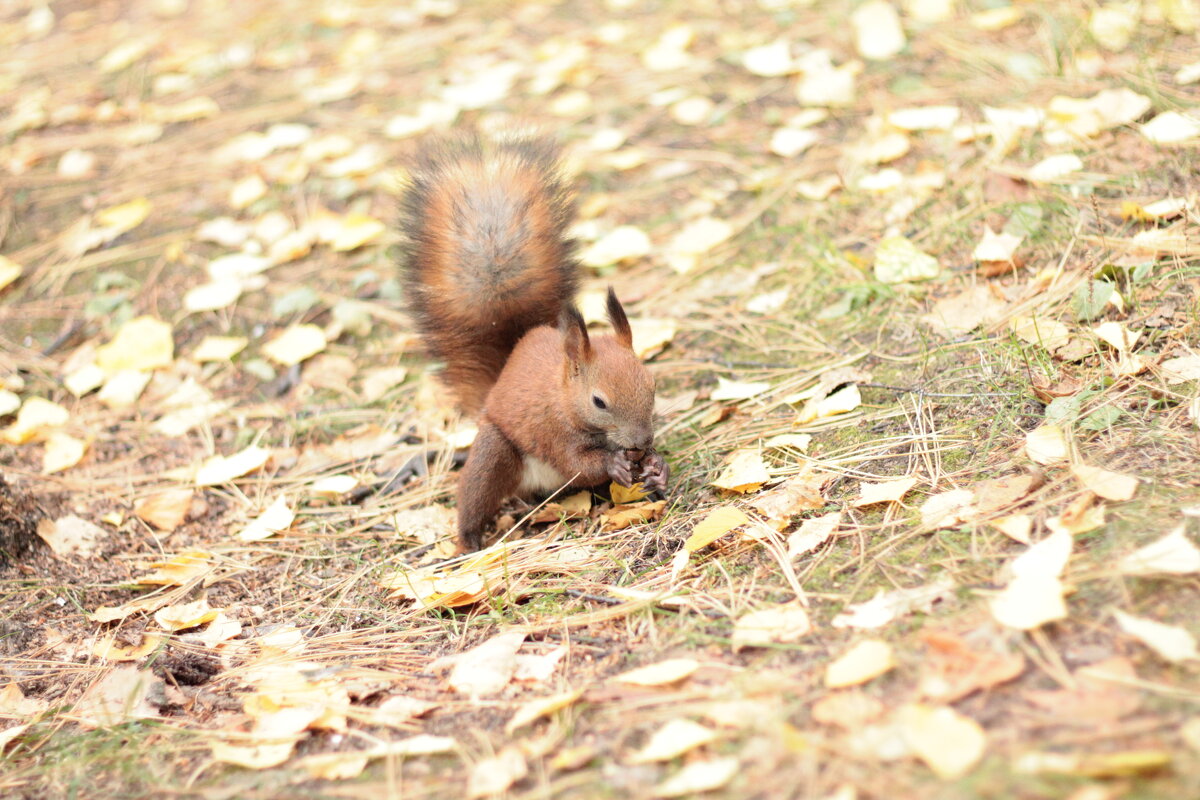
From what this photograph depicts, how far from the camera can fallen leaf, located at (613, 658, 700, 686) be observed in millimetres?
1533

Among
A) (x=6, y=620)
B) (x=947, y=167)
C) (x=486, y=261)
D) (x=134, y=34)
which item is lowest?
(x=6, y=620)

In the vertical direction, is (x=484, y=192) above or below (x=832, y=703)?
above

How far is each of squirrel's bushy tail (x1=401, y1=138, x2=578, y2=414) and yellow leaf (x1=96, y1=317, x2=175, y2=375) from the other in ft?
3.44

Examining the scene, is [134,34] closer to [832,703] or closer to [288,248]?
[288,248]

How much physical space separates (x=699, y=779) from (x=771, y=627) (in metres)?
0.35

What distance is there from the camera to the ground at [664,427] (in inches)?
56.5

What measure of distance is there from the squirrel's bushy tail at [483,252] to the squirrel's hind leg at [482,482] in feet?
0.73

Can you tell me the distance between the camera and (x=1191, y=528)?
1.52 meters

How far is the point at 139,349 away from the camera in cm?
305

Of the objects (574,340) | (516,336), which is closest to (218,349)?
(516,336)

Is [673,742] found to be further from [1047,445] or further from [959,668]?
[1047,445]

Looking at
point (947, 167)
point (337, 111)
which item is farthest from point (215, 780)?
point (337, 111)

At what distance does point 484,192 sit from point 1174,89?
6.45ft

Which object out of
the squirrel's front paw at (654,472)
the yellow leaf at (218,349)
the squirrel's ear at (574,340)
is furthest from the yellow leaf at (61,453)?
the squirrel's front paw at (654,472)
